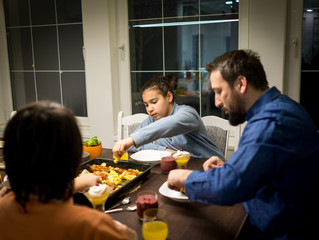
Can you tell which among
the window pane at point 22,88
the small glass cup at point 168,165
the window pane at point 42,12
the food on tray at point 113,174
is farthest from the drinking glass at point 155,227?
the window pane at point 22,88

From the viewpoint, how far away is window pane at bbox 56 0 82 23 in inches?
141

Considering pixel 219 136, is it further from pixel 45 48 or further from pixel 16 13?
pixel 16 13

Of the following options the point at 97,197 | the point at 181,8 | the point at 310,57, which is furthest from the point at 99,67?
the point at 97,197

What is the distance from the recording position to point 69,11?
3.62m

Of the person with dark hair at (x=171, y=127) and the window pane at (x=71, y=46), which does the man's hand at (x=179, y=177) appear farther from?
the window pane at (x=71, y=46)

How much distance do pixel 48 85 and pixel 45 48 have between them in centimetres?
43

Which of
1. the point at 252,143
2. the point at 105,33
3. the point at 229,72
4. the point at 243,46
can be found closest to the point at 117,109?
the point at 105,33

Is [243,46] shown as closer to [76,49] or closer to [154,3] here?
[154,3]

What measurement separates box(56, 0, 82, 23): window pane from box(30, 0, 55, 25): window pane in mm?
100

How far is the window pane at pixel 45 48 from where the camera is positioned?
3.78 meters

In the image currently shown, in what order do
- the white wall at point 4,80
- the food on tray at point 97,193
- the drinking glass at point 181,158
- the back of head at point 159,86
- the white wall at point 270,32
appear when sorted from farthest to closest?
the white wall at point 4,80 < the white wall at point 270,32 < the back of head at point 159,86 < the drinking glass at point 181,158 < the food on tray at point 97,193

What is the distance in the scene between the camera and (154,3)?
3.27 meters

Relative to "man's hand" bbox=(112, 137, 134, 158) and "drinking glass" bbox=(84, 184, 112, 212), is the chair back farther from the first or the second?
"drinking glass" bbox=(84, 184, 112, 212)

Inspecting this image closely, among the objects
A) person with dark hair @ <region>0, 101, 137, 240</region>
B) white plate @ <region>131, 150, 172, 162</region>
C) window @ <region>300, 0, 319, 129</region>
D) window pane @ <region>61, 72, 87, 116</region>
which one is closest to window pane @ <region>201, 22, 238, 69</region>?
window @ <region>300, 0, 319, 129</region>
